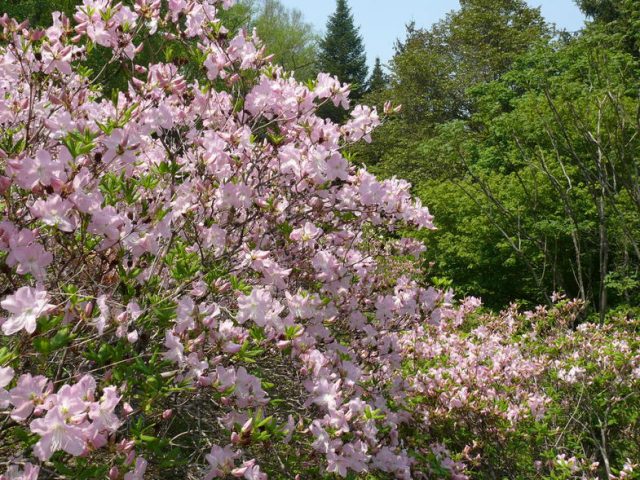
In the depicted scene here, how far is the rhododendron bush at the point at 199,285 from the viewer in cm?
165

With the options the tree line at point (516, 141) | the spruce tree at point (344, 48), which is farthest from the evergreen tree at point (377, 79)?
the tree line at point (516, 141)

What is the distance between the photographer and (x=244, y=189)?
2.42m

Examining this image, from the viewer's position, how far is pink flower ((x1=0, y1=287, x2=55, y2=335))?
1.42 m

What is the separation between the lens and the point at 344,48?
35.7m

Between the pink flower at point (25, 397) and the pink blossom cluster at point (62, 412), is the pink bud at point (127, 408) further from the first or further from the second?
the pink flower at point (25, 397)

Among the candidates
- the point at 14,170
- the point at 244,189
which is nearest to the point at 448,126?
the point at 244,189

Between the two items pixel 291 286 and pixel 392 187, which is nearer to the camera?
pixel 291 286

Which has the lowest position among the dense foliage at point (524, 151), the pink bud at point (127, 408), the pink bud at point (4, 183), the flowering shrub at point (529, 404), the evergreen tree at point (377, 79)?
the flowering shrub at point (529, 404)

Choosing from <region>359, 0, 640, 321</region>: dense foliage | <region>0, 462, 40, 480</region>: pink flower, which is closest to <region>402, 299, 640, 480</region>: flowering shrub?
<region>359, 0, 640, 321</region>: dense foliage

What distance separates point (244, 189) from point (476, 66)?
21458 millimetres

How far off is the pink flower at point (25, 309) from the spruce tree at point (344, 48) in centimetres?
3488

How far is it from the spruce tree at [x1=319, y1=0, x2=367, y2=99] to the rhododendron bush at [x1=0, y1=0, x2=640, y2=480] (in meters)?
33.0

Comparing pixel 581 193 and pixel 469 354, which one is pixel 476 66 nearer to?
pixel 581 193

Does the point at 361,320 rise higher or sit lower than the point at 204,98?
lower
